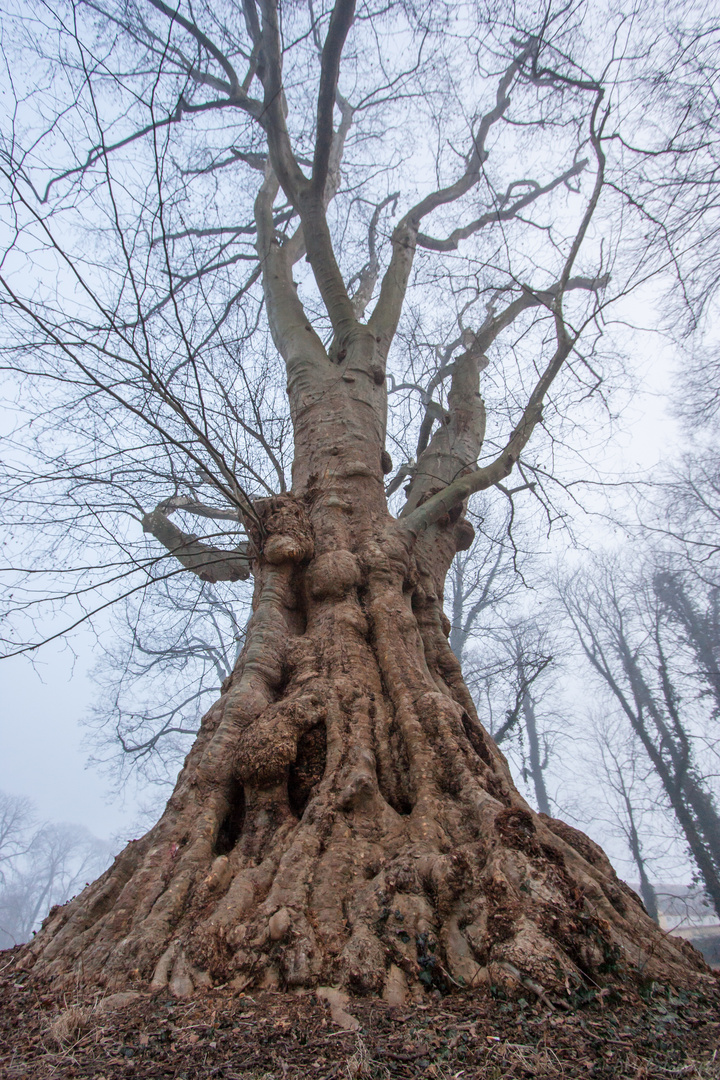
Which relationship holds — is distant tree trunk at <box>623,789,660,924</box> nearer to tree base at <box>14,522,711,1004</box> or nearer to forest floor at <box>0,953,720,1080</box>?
tree base at <box>14,522,711,1004</box>

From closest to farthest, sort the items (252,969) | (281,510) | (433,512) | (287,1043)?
(287,1043), (252,969), (281,510), (433,512)

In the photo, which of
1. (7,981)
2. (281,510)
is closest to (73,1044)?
(7,981)

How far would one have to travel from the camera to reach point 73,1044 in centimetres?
121

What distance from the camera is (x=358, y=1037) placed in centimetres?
119

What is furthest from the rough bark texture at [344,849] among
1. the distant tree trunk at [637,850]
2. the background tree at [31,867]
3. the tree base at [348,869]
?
the background tree at [31,867]

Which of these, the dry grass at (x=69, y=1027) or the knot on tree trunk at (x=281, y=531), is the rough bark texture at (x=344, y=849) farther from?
the dry grass at (x=69, y=1027)

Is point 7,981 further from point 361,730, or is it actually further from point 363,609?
point 363,609

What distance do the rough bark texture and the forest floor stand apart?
3.5 inches

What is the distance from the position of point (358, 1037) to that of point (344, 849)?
74 centimetres

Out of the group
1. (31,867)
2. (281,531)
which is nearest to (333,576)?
(281,531)

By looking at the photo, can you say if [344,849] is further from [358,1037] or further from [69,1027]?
[69,1027]

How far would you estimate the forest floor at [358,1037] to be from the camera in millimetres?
1073

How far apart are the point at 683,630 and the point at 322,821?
1760 centimetres

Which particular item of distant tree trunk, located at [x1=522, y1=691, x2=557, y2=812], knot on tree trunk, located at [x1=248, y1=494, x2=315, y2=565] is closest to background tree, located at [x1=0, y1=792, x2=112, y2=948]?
distant tree trunk, located at [x1=522, y1=691, x2=557, y2=812]
